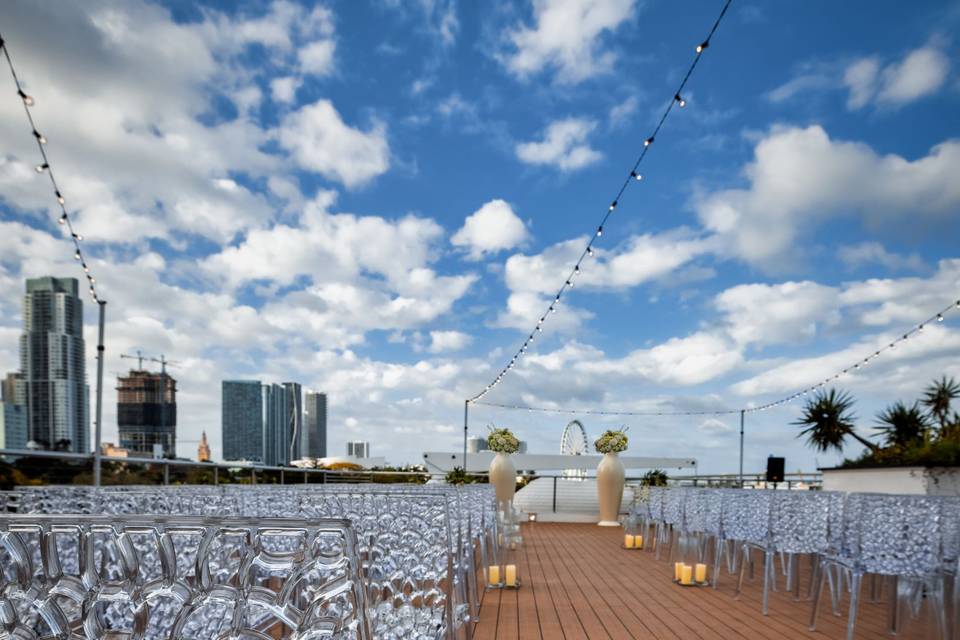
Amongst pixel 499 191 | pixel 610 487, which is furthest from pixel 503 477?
pixel 499 191

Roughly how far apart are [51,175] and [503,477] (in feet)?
24.1

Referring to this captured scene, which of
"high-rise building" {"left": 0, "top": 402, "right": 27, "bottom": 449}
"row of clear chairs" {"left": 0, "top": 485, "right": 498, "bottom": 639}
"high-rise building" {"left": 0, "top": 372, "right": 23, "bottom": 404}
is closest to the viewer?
"row of clear chairs" {"left": 0, "top": 485, "right": 498, "bottom": 639}

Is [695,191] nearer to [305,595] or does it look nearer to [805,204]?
[805,204]

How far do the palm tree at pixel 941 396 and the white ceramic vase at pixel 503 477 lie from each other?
298 inches

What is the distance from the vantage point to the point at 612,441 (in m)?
11.5

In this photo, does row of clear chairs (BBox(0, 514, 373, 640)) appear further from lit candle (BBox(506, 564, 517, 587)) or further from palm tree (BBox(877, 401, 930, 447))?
palm tree (BBox(877, 401, 930, 447))

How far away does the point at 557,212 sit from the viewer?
1170cm

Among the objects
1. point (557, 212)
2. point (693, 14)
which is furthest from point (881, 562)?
point (557, 212)

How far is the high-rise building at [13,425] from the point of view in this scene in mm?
8945

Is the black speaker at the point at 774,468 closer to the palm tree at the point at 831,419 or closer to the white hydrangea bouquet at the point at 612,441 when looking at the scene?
the palm tree at the point at 831,419

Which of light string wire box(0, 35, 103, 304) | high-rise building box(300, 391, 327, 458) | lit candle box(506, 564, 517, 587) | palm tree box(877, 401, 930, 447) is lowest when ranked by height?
high-rise building box(300, 391, 327, 458)

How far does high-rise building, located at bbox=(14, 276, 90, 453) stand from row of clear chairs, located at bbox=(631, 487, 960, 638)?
29.4 feet

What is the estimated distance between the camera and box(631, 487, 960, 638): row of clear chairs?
3678 millimetres

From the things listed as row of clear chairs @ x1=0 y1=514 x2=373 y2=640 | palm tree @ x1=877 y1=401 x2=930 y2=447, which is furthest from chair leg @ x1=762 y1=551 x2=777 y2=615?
palm tree @ x1=877 y1=401 x2=930 y2=447
